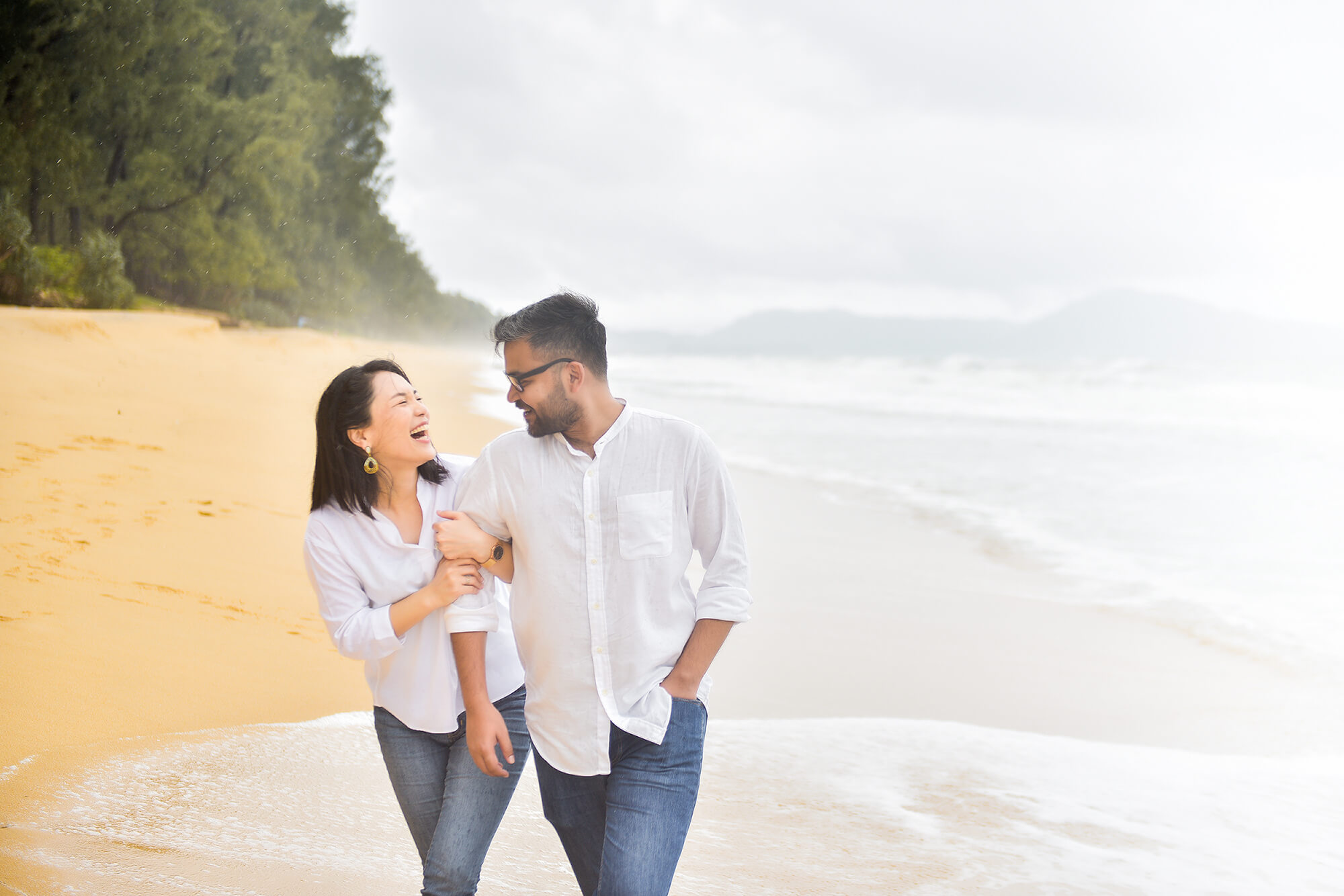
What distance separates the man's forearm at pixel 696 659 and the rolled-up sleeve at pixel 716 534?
2cm

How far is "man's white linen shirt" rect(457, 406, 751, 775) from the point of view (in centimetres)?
198

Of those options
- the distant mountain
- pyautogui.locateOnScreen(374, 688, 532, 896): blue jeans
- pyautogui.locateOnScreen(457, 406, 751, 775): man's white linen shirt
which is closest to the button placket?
pyautogui.locateOnScreen(457, 406, 751, 775): man's white linen shirt

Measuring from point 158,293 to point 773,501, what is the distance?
2207cm

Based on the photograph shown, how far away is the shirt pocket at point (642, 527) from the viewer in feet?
6.52

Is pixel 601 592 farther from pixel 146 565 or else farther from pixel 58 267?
pixel 58 267

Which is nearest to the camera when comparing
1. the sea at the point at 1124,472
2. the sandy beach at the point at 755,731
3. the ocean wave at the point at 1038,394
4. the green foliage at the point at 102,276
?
the sandy beach at the point at 755,731

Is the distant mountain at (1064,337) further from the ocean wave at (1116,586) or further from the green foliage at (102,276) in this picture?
the green foliage at (102,276)

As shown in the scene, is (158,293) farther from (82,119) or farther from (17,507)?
(17,507)

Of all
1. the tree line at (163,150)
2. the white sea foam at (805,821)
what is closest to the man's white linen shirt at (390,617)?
the white sea foam at (805,821)

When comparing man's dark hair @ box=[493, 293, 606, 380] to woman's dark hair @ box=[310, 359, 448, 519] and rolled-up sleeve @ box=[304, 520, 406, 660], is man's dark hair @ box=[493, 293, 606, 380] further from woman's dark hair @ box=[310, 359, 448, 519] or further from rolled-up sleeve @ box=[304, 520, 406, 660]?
rolled-up sleeve @ box=[304, 520, 406, 660]

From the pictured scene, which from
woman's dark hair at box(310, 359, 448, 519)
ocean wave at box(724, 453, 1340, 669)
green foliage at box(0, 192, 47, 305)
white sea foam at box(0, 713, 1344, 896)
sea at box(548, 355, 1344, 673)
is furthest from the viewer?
green foliage at box(0, 192, 47, 305)

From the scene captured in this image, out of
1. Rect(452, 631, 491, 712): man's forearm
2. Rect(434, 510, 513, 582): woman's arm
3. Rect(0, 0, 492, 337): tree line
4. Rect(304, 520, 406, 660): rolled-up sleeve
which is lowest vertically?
Rect(452, 631, 491, 712): man's forearm

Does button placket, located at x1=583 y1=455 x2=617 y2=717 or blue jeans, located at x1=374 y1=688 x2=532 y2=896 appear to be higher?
button placket, located at x1=583 y1=455 x2=617 y2=717

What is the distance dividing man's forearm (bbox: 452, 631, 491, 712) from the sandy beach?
1.08 m
